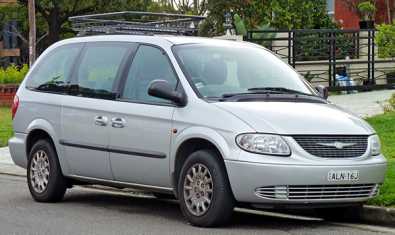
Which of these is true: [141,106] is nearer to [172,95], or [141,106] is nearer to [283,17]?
[172,95]

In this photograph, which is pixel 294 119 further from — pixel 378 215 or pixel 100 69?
pixel 100 69

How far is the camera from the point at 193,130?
28.9 feet

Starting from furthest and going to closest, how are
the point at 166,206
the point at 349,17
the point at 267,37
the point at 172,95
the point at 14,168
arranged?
1. the point at 349,17
2. the point at 267,37
3. the point at 14,168
4. the point at 166,206
5. the point at 172,95

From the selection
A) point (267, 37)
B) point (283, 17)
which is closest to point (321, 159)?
point (267, 37)

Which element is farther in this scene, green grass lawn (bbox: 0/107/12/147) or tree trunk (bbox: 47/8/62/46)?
tree trunk (bbox: 47/8/62/46)

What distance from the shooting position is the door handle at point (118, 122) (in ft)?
31.5

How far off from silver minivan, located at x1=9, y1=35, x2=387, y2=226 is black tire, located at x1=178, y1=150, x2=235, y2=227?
0.01 meters

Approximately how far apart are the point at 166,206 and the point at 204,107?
225 cm

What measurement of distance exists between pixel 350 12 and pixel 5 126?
71.7ft

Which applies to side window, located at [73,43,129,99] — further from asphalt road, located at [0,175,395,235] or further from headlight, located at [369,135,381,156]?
headlight, located at [369,135,381,156]

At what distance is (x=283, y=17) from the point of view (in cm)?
3375

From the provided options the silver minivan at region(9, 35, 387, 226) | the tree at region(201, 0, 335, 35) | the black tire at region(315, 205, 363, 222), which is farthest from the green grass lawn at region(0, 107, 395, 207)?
the tree at region(201, 0, 335, 35)

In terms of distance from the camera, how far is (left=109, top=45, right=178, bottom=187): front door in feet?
30.1

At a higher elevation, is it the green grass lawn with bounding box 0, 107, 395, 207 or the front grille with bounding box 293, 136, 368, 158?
the front grille with bounding box 293, 136, 368, 158
